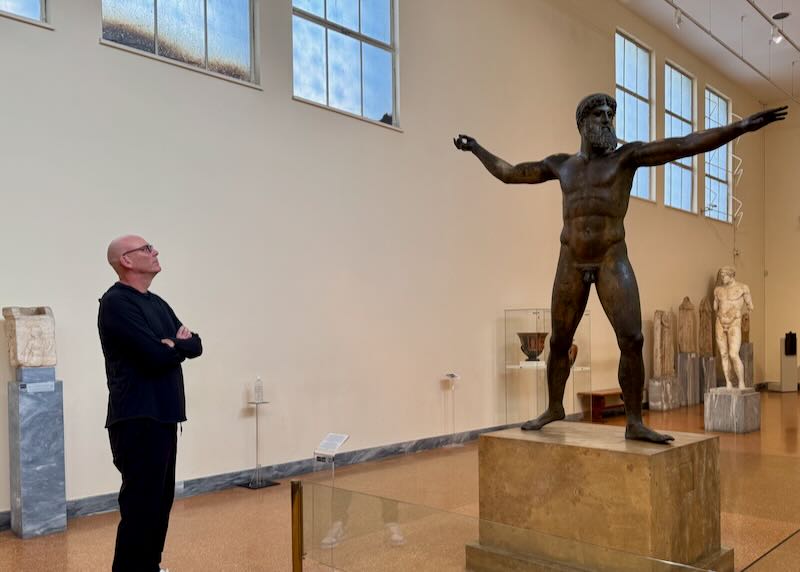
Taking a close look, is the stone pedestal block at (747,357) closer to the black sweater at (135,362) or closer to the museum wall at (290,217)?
the museum wall at (290,217)

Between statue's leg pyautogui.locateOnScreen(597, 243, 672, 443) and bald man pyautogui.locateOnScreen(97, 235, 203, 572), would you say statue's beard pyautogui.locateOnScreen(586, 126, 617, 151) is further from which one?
bald man pyautogui.locateOnScreen(97, 235, 203, 572)

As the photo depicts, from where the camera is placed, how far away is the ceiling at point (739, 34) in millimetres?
14969

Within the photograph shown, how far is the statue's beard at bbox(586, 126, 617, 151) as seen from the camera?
15.7 feet

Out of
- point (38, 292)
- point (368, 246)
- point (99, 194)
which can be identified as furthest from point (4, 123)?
point (368, 246)

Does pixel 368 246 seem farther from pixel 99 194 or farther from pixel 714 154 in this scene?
pixel 714 154

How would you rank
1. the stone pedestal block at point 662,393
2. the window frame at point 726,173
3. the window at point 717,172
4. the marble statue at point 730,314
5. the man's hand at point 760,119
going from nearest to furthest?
the man's hand at point 760,119
the marble statue at point 730,314
the stone pedestal block at point 662,393
the window frame at point 726,173
the window at point 717,172

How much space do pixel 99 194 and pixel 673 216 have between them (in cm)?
1299

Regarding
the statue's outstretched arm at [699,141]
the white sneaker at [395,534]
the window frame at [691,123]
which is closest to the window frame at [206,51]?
the statue's outstretched arm at [699,141]

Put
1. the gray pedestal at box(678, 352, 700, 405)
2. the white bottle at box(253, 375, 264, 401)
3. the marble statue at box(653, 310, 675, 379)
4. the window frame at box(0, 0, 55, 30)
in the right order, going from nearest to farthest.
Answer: the window frame at box(0, 0, 55, 30) < the white bottle at box(253, 375, 264, 401) < the marble statue at box(653, 310, 675, 379) < the gray pedestal at box(678, 352, 700, 405)

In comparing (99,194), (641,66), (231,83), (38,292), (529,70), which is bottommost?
(38,292)

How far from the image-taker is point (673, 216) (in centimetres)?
1678

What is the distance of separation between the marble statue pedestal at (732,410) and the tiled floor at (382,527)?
1240mm

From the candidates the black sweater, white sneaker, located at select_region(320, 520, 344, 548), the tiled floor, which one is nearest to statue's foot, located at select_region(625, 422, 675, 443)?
the tiled floor

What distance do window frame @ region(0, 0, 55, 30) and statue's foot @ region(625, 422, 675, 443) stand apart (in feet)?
18.5
